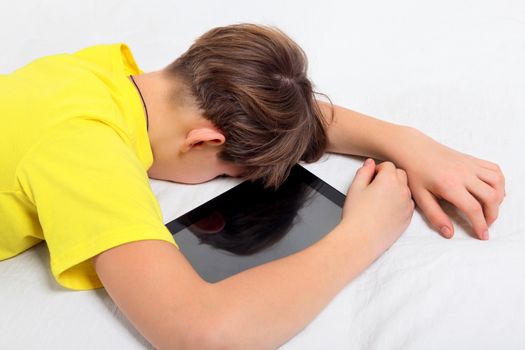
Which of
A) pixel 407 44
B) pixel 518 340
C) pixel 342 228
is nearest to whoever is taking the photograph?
pixel 518 340

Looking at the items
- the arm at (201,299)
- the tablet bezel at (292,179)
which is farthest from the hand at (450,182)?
the arm at (201,299)

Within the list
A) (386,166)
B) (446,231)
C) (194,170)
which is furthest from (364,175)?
(194,170)

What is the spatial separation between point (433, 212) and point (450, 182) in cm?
5

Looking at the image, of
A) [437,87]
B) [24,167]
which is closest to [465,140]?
[437,87]

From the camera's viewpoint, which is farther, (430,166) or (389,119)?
(389,119)

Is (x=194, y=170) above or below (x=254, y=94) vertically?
below

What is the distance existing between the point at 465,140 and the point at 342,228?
0.33 metres

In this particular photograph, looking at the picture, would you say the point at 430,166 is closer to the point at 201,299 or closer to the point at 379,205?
the point at 379,205

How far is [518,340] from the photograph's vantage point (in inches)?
24.6

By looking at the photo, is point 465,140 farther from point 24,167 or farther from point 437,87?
point 24,167

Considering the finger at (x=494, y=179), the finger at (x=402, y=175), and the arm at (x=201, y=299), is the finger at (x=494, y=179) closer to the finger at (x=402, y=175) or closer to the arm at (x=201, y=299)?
the finger at (x=402, y=175)

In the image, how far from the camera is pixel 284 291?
→ 680 millimetres

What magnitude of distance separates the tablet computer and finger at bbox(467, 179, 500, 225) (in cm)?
19

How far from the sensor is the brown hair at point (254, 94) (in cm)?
82
